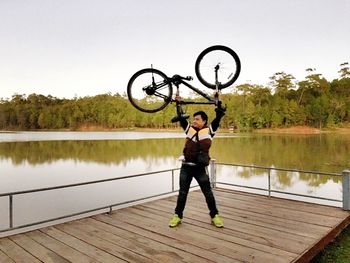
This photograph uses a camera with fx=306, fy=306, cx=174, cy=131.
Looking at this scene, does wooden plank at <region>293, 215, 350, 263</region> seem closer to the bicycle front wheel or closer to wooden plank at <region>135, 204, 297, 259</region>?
wooden plank at <region>135, 204, 297, 259</region>

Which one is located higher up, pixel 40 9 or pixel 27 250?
pixel 40 9

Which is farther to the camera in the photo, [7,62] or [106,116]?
[106,116]

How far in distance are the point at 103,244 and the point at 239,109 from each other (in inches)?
2970

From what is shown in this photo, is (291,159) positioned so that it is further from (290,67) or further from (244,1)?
(290,67)

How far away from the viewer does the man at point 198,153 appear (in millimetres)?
4977

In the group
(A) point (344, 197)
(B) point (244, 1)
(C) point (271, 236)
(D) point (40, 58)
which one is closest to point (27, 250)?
(C) point (271, 236)

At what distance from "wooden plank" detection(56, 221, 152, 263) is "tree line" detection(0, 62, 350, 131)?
201 ft

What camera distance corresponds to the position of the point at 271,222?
5461mm

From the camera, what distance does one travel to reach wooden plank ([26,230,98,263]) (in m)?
3.98

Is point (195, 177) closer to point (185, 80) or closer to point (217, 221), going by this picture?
point (217, 221)

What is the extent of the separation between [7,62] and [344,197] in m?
46.6

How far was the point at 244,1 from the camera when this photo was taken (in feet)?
58.2

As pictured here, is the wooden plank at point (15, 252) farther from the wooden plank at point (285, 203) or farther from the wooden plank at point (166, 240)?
the wooden plank at point (285, 203)

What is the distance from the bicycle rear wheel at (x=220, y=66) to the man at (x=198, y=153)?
0.56 m
